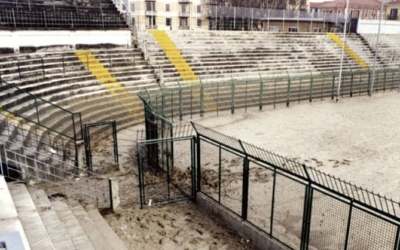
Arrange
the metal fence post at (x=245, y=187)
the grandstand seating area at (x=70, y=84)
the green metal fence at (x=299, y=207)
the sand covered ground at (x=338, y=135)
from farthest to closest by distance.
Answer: the grandstand seating area at (x=70, y=84)
the sand covered ground at (x=338, y=135)
the metal fence post at (x=245, y=187)
the green metal fence at (x=299, y=207)

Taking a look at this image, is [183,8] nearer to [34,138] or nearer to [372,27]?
[372,27]

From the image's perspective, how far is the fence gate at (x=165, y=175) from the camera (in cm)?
970

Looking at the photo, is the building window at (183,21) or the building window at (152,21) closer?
the building window at (152,21)

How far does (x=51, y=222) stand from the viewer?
727 centimetres

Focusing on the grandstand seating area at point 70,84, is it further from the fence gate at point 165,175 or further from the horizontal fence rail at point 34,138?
the fence gate at point 165,175

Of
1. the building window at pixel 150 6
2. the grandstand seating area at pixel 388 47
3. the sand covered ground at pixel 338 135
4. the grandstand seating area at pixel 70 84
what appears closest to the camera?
the sand covered ground at pixel 338 135

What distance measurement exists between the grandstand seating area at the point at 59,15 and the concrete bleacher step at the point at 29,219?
14420 millimetres

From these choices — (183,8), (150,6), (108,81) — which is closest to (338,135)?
(108,81)

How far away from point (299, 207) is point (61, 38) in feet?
60.2

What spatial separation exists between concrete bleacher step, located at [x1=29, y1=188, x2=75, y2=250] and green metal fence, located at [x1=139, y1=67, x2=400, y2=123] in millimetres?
8584

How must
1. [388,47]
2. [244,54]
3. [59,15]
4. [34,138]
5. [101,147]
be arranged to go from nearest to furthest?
[34,138] → [101,147] → [59,15] → [244,54] → [388,47]

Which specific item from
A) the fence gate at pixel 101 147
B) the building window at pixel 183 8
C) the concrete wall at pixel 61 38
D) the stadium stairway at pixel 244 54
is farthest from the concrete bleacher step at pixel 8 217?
the building window at pixel 183 8

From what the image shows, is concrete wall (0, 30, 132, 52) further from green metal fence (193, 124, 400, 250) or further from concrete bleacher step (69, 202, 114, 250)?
green metal fence (193, 124, 400, 250)

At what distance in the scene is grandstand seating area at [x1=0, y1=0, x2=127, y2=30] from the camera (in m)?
21.4
